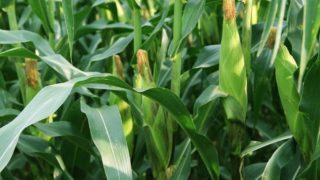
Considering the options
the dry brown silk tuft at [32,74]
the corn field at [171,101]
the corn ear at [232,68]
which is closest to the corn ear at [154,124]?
the corn field at [171,101]

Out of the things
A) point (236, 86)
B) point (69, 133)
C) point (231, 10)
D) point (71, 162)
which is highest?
point (231, 10)

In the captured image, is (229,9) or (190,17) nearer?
(229,9)

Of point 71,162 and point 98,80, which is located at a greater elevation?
point 98,80

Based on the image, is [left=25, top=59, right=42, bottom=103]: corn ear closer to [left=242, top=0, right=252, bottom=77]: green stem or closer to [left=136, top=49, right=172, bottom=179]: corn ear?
[left=136, top=49, right=172, bottom=179]: corn ear

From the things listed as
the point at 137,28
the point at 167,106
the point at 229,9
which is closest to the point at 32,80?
the point at 137,28

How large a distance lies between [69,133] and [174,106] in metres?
0.30

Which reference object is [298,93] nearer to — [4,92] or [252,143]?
[252,143]

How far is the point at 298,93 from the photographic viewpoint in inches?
42.1

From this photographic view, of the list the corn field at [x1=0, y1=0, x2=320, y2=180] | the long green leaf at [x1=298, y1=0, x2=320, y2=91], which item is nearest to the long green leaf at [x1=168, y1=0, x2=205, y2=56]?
the corn field at [x1=0, y1=0, x2=320, y2=180]

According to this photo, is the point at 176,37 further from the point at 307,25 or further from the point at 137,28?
the point at 307,25

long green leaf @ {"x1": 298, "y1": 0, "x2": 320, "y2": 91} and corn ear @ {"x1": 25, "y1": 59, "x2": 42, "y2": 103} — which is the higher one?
long green leaf @ {"x1": 298, "y1": 0, "x2": 320, "y2": 91}

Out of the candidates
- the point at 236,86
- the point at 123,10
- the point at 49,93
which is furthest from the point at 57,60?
the point at 123,10

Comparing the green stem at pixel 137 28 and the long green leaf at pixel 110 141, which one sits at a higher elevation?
the green stem at pixel 137 28

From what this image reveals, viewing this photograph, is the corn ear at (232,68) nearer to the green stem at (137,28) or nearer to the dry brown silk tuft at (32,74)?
the green stem at (137,28)
